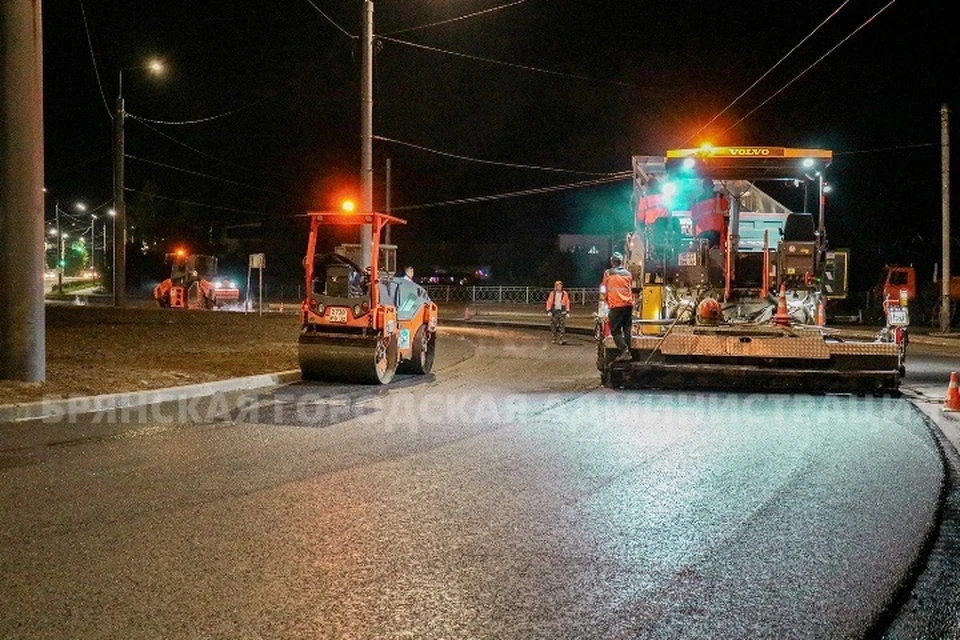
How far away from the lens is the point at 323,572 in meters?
5.28

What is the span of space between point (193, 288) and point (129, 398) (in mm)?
30026

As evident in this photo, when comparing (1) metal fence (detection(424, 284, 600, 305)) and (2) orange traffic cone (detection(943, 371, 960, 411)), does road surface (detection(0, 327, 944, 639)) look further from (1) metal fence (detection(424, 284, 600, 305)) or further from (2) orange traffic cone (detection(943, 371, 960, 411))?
(1) metal fence (detection(424, 284, 600, 305))

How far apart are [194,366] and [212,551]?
33.3 feet

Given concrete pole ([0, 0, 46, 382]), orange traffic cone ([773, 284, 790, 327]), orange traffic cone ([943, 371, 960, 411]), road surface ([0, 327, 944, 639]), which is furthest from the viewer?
orange traffic cone ([773, 284, 790, 327])

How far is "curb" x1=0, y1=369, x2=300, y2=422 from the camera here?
10820 mm

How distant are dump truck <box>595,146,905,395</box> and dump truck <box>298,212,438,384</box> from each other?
10.5 feet

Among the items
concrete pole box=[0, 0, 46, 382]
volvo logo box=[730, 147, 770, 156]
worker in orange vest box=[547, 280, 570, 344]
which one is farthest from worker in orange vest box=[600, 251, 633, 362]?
worker in orange vest box=[547, 280, 570, 344]

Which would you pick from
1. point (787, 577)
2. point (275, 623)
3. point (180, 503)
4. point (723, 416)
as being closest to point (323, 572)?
point (275, 623)

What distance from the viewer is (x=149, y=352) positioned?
16953 millimetres

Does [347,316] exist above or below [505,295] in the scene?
below

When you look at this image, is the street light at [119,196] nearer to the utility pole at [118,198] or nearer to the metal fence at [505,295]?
the utility pole at [118,198]

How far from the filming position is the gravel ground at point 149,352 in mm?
12664

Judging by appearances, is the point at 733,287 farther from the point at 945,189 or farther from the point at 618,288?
the point at 945,189

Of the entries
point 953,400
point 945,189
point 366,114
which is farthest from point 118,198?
point 953,400
